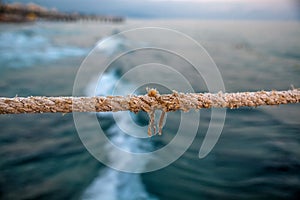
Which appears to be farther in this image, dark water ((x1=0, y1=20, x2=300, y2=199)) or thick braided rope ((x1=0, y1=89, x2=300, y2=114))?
dark water ((x1=0, y1=20, x2=300, y2=199))

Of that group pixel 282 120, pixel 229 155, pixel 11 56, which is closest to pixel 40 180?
pixel 229 155

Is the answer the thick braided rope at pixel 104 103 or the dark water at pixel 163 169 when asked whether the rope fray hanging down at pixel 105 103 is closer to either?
the thick braided rope at pixel 104 103

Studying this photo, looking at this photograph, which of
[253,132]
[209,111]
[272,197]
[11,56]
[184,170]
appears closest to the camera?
[272,197]

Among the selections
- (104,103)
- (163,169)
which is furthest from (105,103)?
(163,169)

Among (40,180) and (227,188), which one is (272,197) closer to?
(227,188)

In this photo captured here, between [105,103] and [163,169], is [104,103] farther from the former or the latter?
[163,169]

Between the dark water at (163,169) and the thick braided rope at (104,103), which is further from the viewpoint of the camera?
the dark water at (163,169)

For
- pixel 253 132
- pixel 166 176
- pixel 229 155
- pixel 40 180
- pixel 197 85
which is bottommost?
pixel 40 180

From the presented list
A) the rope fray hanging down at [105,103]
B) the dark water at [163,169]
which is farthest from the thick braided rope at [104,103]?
the dark water at [163,169]

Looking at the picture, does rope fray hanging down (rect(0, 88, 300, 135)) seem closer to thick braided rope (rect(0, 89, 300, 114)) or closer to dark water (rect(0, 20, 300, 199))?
thick braided rope (rect(0, 89, 300, 114))

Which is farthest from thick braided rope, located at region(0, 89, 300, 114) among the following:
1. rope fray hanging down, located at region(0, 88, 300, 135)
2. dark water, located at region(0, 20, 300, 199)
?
dark water, located at region(0, 20, 300, 199)

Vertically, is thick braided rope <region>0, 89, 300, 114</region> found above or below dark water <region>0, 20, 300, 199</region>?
above

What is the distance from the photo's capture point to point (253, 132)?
12.9 feet

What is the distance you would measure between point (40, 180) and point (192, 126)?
7.52 feet
